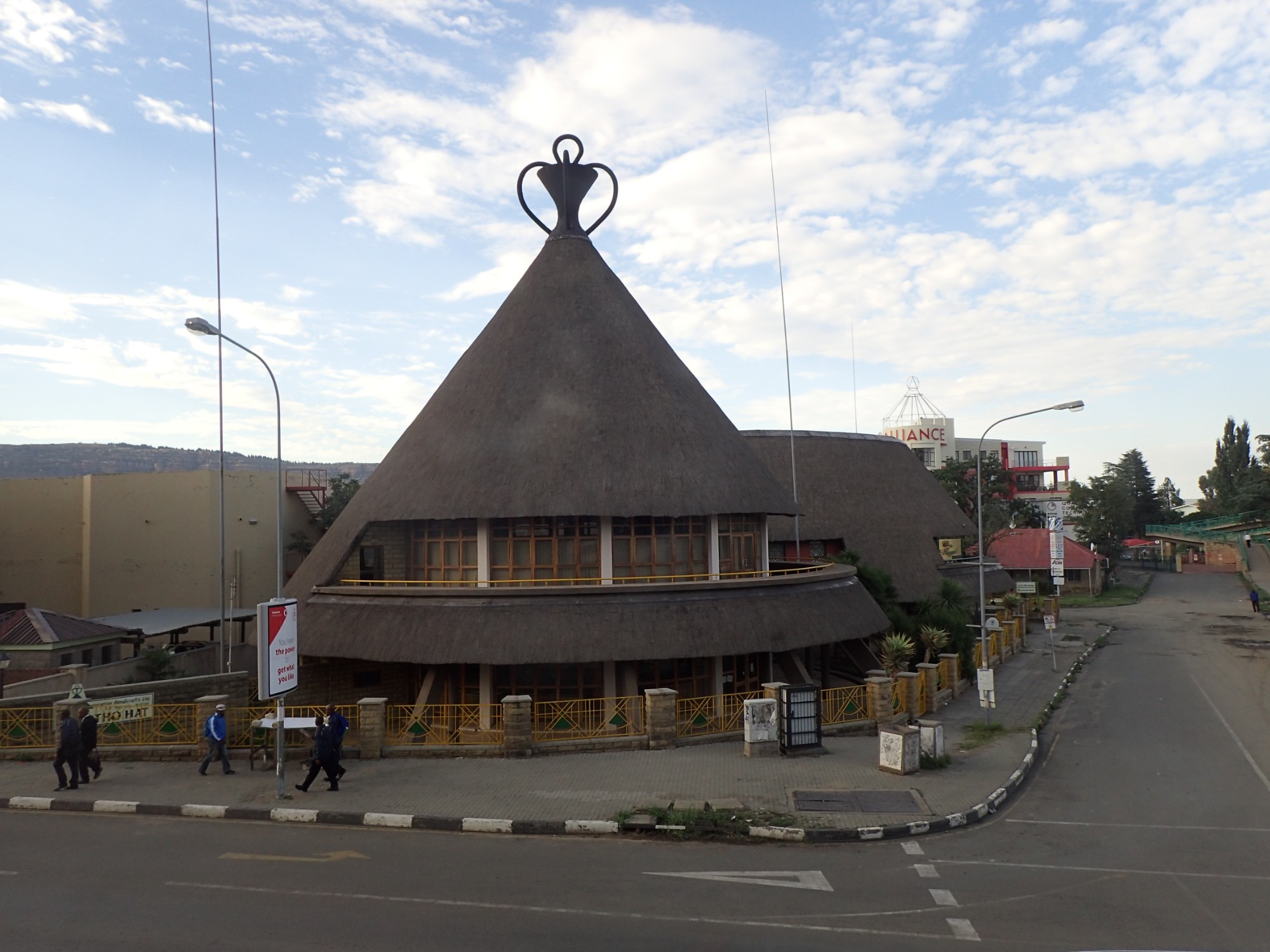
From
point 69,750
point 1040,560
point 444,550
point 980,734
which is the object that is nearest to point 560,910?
point 69,750

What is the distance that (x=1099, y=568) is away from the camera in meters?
77.3

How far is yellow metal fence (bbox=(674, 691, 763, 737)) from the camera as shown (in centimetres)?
2138

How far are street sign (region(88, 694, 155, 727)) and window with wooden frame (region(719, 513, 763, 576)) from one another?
15.6 metres

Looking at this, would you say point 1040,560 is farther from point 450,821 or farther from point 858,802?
point 450,821

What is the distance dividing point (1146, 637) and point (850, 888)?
46087 mm

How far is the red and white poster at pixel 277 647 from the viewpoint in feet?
53.2

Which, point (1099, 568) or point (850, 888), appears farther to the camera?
point (1099, 568)

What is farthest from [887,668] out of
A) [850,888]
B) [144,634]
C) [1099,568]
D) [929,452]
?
[929,452]

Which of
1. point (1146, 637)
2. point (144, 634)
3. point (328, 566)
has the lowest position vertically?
point (1146, 637)

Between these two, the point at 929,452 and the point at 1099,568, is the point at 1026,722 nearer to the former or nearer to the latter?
the point at 1099,568

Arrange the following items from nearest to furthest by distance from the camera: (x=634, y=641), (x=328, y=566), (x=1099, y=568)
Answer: (x=634, y=641), (x=328, y=566), (x=1099, y=568)

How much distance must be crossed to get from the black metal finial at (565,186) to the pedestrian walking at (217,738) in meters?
19.3

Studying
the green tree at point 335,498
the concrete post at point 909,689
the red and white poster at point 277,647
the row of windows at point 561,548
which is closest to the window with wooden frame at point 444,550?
the row of windows at point 561,548

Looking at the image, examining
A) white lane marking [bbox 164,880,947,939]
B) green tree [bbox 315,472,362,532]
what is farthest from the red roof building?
white lane marking [bbox 164,880,947,939]
